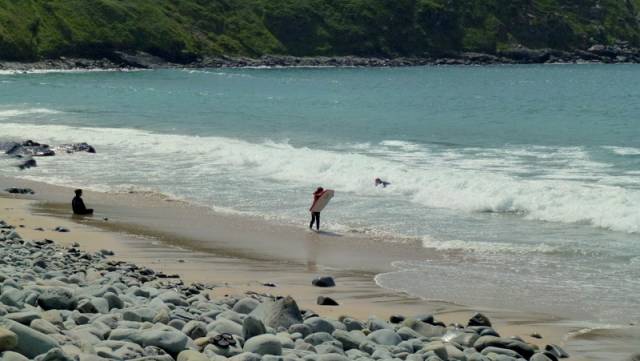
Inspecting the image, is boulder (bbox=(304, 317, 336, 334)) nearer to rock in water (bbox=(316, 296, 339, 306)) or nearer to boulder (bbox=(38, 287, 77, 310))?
boulder (bbox=(38, 287, 77, 310))

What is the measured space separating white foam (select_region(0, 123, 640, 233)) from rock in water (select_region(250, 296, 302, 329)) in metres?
15.9

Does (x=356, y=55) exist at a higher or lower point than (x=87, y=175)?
higher

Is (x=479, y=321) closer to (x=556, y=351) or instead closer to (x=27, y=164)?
(x=556, y=351)

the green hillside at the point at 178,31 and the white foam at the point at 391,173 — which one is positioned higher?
the green hillside at the point at 178,31

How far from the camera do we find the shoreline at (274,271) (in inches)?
655

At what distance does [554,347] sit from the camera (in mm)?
14312

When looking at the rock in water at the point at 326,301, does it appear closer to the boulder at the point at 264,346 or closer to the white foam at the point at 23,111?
the boulder at the point at 264,346

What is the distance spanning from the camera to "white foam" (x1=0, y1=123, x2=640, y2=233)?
30.0 m

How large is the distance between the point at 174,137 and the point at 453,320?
1465 inches

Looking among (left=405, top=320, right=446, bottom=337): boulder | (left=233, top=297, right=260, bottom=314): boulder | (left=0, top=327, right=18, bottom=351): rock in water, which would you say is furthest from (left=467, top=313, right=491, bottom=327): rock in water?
(left=0, top=327, right=18, bottom=351): rock in water

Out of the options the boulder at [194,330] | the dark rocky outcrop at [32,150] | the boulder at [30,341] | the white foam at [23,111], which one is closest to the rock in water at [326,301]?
the boulder at [194,330]

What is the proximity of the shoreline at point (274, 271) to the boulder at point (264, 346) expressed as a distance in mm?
4883

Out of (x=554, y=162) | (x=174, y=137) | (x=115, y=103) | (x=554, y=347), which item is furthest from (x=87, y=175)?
(x=115, y=103)

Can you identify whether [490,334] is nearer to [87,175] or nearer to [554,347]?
[554,347]
